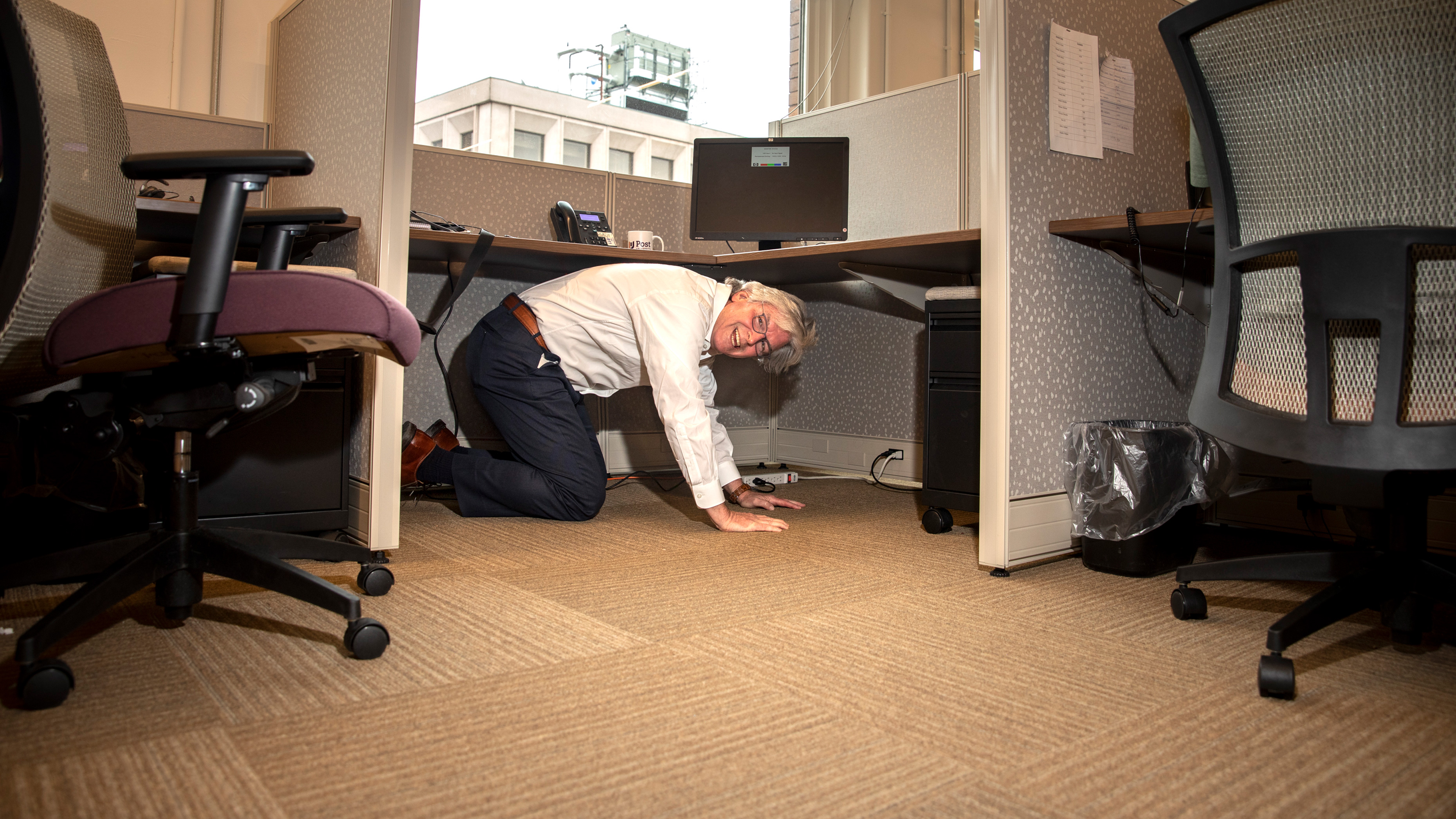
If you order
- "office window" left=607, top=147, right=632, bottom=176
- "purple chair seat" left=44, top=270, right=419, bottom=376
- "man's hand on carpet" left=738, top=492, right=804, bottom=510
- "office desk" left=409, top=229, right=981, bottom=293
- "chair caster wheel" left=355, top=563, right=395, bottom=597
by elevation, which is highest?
"office window" left=607, top=147, right=632, bottom=176

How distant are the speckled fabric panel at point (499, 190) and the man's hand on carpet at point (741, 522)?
3.38 ft

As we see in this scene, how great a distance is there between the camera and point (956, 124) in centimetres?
241

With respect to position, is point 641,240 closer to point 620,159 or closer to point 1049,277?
point 1049,277

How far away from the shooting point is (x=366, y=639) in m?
1.04

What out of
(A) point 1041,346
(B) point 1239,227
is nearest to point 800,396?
(A) point 1041,346

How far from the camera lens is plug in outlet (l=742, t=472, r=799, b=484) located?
2.65 m

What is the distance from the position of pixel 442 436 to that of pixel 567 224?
673 mm

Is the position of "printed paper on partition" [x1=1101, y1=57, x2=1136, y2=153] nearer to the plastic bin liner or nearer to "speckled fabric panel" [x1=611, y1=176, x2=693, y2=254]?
the plastic bin liner

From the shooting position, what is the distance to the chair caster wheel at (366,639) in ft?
3.42

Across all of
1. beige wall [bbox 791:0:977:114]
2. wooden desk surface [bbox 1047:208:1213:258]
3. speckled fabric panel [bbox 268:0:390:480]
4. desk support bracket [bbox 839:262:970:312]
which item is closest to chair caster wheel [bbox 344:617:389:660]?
speckled fabric panel [bbox 268:0:390:480]

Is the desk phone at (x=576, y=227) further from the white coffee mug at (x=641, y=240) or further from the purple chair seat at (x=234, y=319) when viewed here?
the purple chair seat at (x=234, y=319)

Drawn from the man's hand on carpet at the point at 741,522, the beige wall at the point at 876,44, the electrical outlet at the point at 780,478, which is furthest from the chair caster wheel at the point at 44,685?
the beige wall at the point at 876,44

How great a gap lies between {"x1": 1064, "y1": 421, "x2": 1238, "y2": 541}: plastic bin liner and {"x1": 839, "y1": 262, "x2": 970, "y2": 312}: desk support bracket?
724mm

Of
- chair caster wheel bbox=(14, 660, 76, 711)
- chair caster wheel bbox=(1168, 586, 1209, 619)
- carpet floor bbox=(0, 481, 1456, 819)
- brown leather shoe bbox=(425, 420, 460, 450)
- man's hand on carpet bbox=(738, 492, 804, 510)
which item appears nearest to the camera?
carpet floor bbox=(0, 481, 1456, 819)
